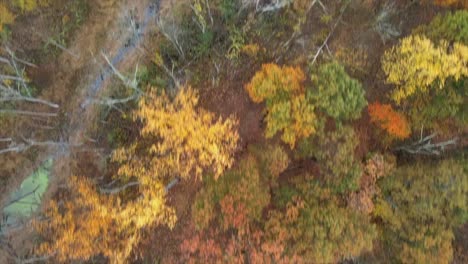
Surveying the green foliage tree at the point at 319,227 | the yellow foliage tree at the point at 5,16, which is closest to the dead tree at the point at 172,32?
the yellow foliage tree at the point at 5,16

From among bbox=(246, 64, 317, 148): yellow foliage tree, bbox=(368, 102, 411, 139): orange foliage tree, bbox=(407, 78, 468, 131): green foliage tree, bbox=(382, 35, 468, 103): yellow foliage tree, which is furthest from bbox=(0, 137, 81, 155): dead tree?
bbox=(407, 78, 468, 131): green foliage tree

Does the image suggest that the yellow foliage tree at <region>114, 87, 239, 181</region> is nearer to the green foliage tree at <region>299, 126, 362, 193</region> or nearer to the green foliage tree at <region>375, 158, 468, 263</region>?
the green foliage tree at <region>299, 126, 362, 193</region>

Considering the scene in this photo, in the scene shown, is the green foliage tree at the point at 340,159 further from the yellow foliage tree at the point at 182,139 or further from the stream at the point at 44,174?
the stream at the point at 44,174

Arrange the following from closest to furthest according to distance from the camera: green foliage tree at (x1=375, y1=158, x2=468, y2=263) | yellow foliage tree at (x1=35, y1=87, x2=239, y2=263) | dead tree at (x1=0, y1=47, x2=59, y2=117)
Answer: green foliage tree at (x1=375, y1=158, x2=468, y2=263) → yellow foliage tree at (x1=35, y1=87, x2=239, y2=263) → dead tree at (x1=0, y1=47, x2=59, y2=117)

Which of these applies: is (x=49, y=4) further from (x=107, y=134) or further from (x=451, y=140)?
(x=451, y=140)

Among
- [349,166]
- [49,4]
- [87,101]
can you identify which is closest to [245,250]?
[349,166]
